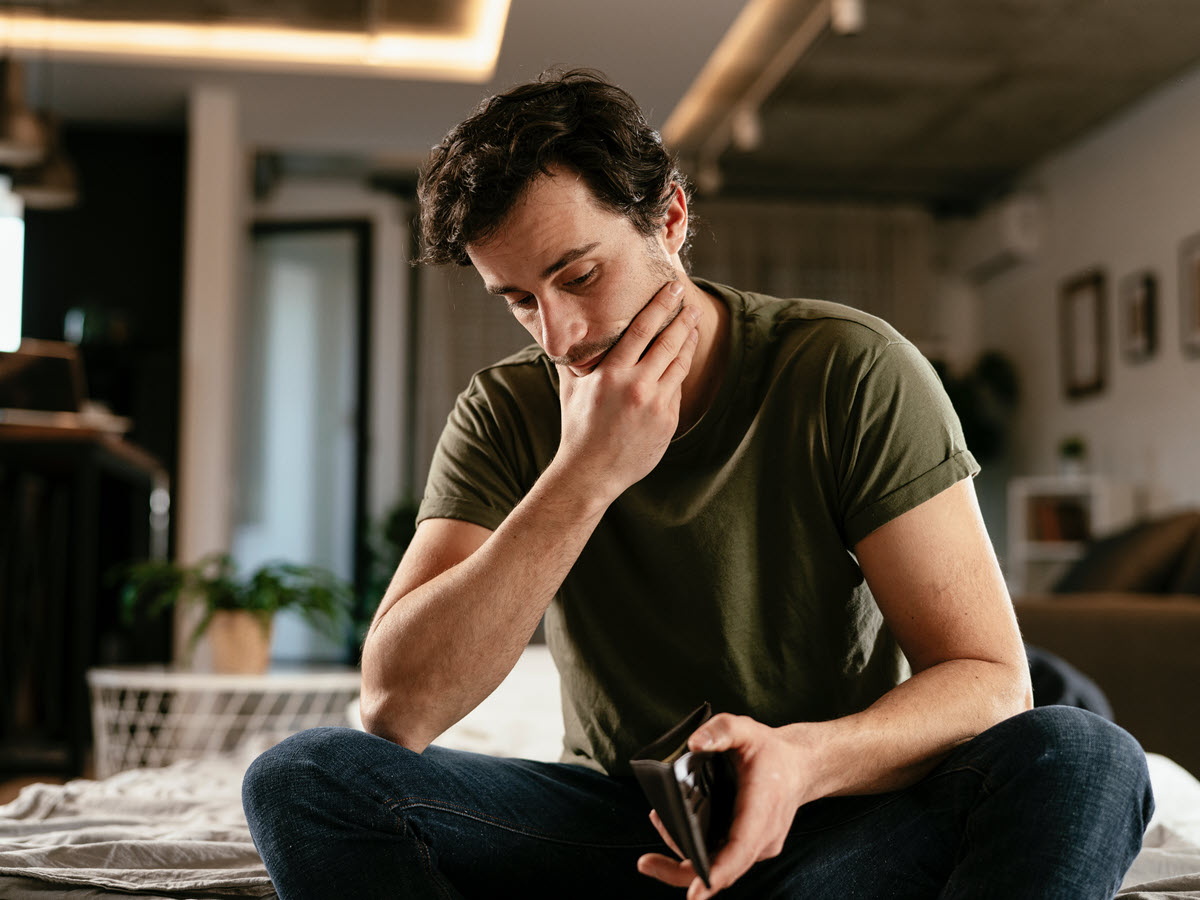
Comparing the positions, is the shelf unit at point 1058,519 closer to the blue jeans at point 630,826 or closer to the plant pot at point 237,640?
the plant pot at point 237,640

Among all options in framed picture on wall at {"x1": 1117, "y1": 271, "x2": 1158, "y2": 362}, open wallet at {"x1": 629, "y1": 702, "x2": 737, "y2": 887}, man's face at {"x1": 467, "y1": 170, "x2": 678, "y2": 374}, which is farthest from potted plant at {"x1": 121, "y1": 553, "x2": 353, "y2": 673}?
framed picture on wall at {"x1": 1117, "y1": 271, "x2": 1158, "y2": 362}

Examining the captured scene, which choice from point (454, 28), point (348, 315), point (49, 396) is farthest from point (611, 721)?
point (348, 315)

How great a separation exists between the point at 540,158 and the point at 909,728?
2.18 feet

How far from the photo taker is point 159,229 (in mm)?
5957

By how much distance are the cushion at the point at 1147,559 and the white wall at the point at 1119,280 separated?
213cm

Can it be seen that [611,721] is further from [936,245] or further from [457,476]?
[936,245]

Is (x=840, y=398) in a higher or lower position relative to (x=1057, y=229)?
lower

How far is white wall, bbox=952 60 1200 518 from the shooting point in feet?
17.9

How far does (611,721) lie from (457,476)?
0.31 metres

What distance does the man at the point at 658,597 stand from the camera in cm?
101

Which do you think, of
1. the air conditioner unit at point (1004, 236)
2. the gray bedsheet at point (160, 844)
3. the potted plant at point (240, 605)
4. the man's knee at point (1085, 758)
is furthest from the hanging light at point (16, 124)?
the air conditioner unit at point (1004, 236)

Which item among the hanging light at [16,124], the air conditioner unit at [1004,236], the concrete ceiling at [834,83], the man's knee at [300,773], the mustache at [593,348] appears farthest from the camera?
the air conditioner unit at [1004,236]

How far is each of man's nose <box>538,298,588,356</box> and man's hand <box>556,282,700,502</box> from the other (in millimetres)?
36

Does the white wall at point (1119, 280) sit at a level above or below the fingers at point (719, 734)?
above
